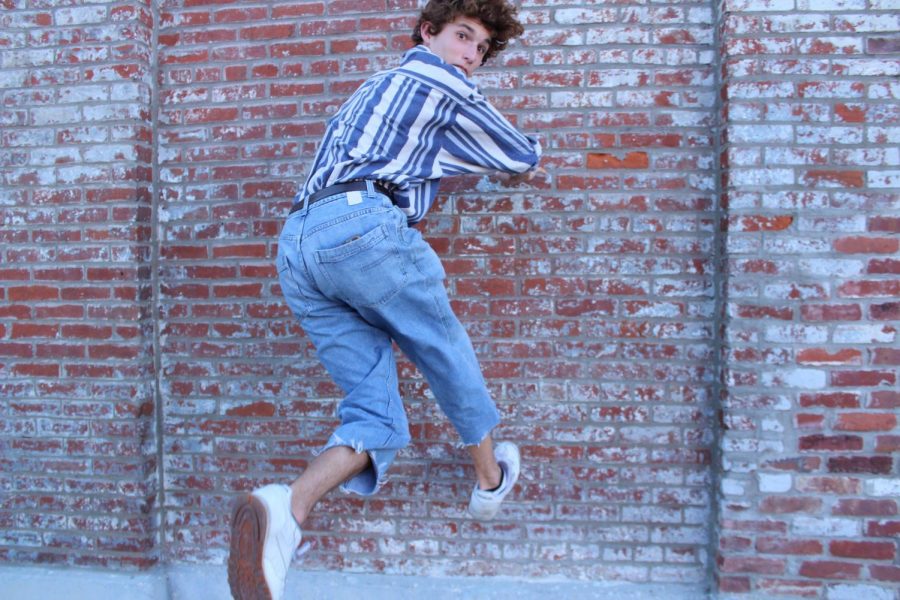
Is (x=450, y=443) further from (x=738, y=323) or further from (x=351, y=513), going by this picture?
(x=738, y=323)

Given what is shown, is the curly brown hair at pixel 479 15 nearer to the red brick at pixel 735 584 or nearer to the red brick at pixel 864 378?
the red brick at pixel 864 378

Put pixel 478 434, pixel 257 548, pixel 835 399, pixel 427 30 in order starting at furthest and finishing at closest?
pixel 835 399
pixel 427 30
pixel 478 434
pixel 257 548

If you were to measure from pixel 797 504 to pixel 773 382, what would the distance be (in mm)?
435

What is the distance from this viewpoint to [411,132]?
2.00 metres

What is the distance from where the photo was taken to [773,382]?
2311mm

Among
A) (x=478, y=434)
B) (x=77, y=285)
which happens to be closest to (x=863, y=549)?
(x=478, y=434)

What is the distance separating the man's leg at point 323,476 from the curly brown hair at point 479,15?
4.49 ft

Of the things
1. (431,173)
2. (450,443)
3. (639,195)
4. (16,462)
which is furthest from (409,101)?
(16,462)

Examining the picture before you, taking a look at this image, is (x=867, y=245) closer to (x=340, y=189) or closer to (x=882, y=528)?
(x=882, y=528)

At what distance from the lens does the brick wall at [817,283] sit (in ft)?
7.50

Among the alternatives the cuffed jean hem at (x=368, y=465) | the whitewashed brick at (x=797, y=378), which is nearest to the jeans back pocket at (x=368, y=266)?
the cuffed jean hem at (x=368, y=465)

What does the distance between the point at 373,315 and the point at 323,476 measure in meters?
0.48

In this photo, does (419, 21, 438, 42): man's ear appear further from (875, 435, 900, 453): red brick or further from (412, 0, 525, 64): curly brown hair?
(875, 435, 900, 453): red brick

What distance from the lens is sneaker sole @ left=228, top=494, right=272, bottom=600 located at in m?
1.70
